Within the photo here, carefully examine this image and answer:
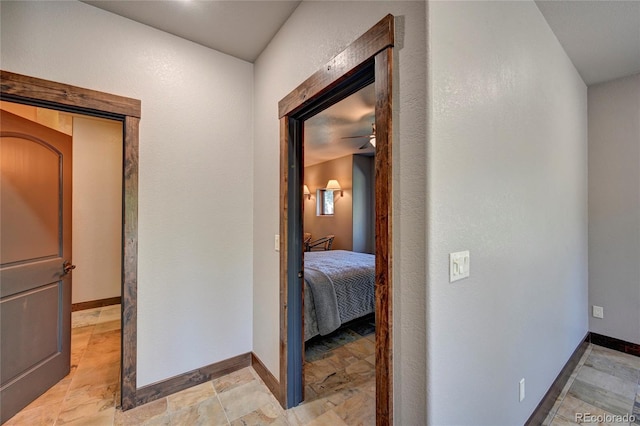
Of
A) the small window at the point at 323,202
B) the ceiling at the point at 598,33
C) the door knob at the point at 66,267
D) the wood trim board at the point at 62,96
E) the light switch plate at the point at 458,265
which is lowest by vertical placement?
the door knob at the point at 66,267

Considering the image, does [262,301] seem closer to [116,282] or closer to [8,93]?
[8,93]

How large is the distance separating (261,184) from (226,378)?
5.31ft

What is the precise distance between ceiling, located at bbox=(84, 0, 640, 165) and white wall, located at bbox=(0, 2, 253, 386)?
4.8 inches

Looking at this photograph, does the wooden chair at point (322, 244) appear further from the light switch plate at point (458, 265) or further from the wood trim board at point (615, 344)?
the light switch plate at point (458, 265)

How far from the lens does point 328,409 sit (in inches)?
71.8

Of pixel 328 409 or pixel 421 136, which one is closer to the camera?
pixel 421 136

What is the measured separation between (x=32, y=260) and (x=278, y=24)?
96.0 inches

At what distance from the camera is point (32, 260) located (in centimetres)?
188

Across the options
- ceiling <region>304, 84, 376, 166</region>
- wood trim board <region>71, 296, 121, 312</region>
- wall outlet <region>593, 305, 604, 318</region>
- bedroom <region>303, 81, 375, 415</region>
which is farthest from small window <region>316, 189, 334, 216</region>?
wall outlet <region>593, 305, 604, 318</region>

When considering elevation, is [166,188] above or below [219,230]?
above

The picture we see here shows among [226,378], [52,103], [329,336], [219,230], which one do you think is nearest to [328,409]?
[226,378]

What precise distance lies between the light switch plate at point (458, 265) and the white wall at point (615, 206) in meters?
2.72

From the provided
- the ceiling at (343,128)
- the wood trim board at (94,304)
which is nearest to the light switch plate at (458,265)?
the ceiling at (343,128)

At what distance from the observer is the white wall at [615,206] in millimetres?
2531
